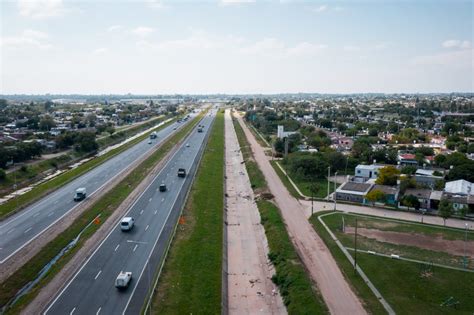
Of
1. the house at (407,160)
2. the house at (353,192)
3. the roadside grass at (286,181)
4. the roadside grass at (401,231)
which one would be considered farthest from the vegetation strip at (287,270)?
the house at (407,160)

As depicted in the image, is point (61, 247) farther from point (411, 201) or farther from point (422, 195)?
point (422, 195)

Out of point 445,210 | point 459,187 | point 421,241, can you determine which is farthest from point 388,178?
point 421,241

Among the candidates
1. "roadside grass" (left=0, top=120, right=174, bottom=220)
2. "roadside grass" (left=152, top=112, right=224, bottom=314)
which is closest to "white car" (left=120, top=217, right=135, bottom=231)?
"roadside grass" (left=152, top=112, right=224, bottom=314)

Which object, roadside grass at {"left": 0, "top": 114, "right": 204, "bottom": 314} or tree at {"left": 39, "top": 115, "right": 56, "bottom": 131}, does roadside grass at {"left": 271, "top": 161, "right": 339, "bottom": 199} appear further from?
tree at {"left": 39, "top": 115, "right": 56, "bottom": 131}

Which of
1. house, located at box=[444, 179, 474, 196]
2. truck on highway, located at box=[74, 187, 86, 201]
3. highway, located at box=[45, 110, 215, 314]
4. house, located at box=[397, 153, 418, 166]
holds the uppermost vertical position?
house, located at box=[397, 153, 418, 166]

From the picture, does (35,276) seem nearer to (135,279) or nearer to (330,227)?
(135,279)

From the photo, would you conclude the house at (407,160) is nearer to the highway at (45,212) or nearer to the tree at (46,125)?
the highway at (45,212)
